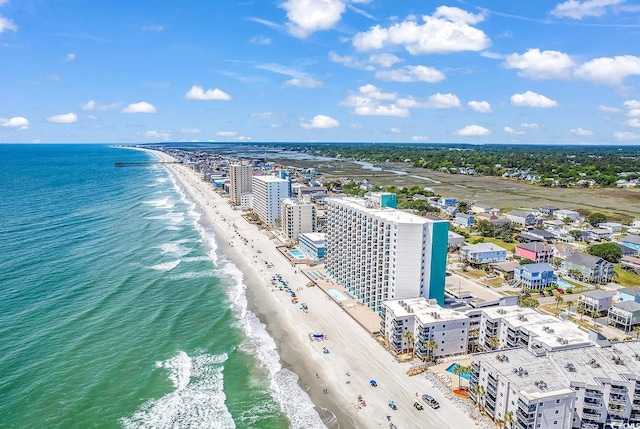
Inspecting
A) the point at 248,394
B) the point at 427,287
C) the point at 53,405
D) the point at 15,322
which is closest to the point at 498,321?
the point at 427,287

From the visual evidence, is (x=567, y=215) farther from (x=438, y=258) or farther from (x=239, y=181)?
(x=239, y=181)

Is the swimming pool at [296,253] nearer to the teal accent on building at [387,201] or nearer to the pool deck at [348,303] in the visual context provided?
the pool deck at [348,303]

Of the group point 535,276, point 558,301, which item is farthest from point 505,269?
point 558,301

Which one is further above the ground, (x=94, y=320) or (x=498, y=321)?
(x=498, y=321)

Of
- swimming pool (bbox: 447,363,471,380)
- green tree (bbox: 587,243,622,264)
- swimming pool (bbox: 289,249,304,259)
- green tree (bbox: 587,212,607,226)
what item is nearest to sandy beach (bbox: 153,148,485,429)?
swimming pool (bbox: 447,363,471,380)

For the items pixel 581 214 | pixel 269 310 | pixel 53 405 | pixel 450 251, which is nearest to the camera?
pixel 53 405

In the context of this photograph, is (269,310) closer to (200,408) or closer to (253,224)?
(200,408)

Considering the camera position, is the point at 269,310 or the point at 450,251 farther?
the point at 450,251
